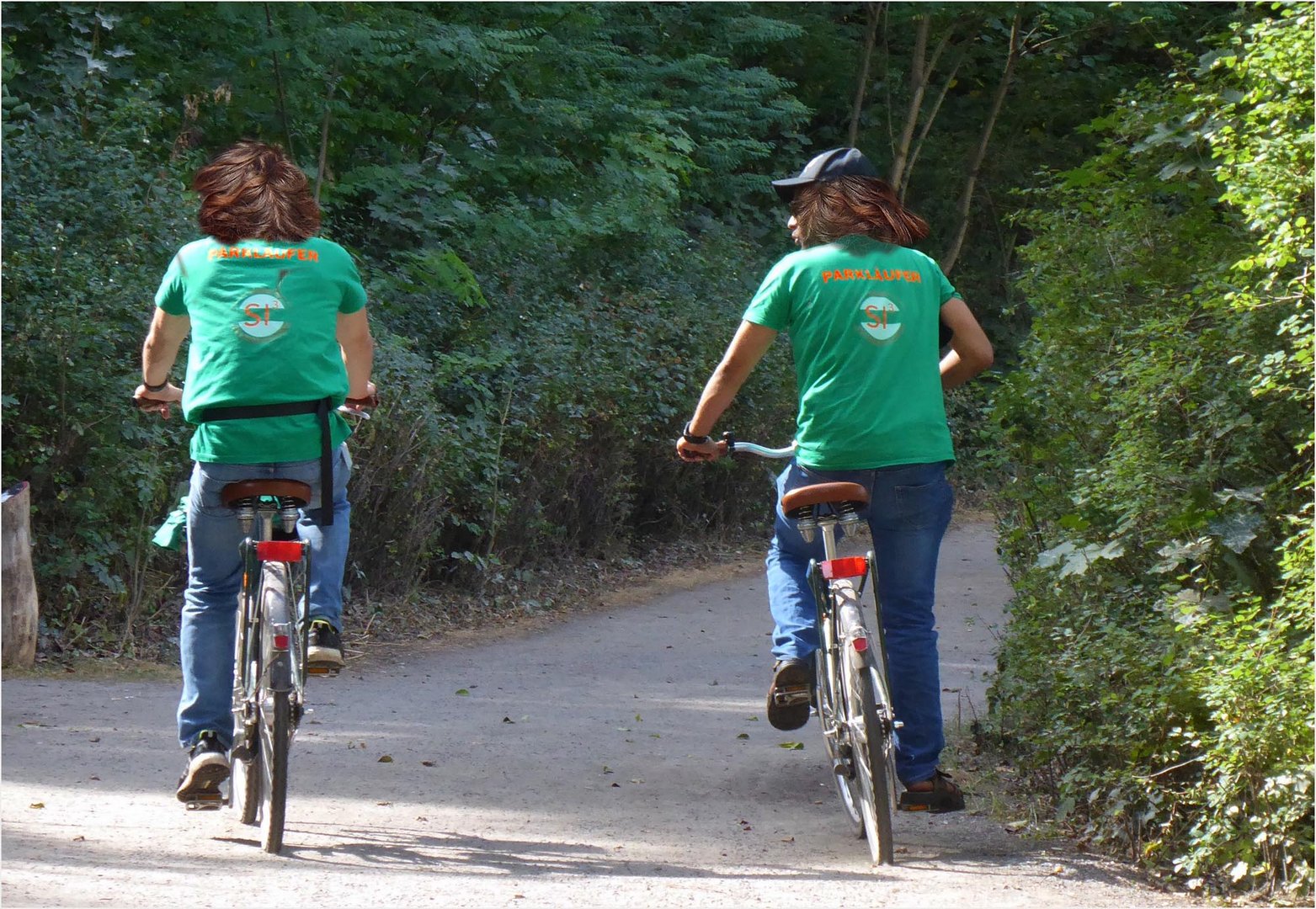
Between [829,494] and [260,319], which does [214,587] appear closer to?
[260,319]

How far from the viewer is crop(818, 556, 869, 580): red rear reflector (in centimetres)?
464

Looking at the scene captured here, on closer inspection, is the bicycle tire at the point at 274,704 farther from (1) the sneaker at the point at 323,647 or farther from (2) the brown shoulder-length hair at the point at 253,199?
(2) the brown shoulder-length hair at the point at 253,199

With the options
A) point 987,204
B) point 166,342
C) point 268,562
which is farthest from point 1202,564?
point 987,204

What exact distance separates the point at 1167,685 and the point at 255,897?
8.76 ft

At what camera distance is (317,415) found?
4691 millimetres

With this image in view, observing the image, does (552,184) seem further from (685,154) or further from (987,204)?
(987,204)

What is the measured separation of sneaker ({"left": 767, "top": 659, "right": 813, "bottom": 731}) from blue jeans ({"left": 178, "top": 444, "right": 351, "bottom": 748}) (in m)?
1.53

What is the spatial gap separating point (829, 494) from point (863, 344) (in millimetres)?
494

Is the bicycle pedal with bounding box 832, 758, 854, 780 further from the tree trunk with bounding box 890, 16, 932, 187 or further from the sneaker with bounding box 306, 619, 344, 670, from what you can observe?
the tree trunk with bounding box 890, 16, 932, 187

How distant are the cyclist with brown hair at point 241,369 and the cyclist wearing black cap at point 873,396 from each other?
1.18m

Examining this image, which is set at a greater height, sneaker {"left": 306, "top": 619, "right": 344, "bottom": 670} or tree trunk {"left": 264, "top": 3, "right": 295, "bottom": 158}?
tree trunk {"left": 264, "top": 3, "right": 295, "bottom": 158}

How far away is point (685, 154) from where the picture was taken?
1662cm

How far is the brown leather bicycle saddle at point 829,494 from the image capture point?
180 inches

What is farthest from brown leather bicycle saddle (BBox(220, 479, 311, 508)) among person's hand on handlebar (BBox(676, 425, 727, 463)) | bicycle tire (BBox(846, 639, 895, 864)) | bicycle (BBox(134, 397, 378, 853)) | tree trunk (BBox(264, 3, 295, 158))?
tree trunk (BBox(264, 3, 295, 158))
